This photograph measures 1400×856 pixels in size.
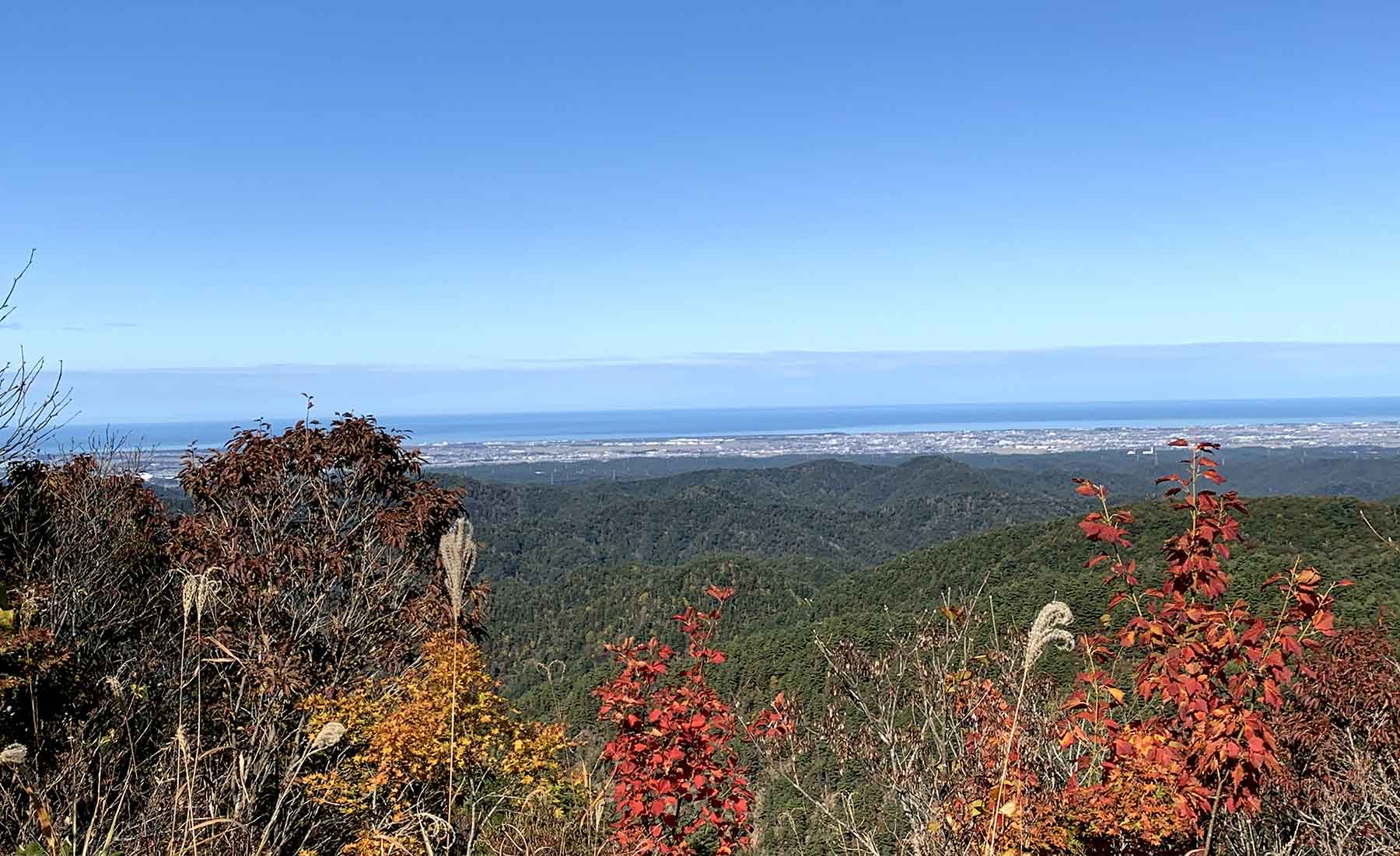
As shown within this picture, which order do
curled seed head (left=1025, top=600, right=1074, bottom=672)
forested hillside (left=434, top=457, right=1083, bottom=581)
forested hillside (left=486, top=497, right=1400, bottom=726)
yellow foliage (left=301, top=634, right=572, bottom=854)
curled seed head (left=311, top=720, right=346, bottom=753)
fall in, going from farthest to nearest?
forested hillside (left=434, top=457, right=1083, bottom=581) < forested hillside (left=486, top=497, right=1400, bottom=726) < yellow foliage (left=301, top=634, right=572, bottom=854) < curled seed head (left=1025, top=600, right=1074, bottom=672) < curled seed head (left=311, top=720, right=346, bottom=753)

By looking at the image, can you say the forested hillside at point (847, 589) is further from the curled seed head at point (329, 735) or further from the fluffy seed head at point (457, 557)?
the curled seed head at point (329, 735)

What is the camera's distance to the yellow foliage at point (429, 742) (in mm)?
6492

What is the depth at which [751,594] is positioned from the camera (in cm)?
6912

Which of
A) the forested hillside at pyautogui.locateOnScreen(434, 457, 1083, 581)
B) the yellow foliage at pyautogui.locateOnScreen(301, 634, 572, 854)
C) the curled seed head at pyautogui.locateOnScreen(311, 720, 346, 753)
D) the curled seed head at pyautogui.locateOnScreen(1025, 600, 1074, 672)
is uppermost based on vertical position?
the curled seed head at pyautogui.locateOnScreen(1025, 600, 1074, 672)

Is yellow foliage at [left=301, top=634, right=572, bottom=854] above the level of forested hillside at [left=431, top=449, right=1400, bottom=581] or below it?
above

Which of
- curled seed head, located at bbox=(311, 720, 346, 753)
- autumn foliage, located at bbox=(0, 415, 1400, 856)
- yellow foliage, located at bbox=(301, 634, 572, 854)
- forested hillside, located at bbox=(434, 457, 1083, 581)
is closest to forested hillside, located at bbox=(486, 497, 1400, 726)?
autumn foliage, located at bbox=(0, 415, 1400, 856)

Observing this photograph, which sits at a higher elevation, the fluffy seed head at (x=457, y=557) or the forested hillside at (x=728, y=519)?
the fluffy seed head at (x=457, y=557)

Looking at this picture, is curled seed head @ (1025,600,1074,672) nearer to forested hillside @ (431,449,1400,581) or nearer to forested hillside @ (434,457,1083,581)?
forested hillside @ (431,449,1400,581)

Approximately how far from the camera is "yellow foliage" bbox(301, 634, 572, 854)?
649 centimetres

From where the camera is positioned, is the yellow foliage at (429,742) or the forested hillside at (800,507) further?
the forested hillside at (800,507)

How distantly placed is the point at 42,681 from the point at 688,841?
206 inches

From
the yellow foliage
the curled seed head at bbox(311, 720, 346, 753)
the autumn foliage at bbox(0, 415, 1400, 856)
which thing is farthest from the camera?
the yellow foliage

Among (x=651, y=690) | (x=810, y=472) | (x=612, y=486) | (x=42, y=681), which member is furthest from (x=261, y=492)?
(x=810, y=472)

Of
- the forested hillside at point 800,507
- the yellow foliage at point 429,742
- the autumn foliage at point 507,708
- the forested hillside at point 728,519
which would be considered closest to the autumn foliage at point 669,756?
the autumn foliage at point 507,708
